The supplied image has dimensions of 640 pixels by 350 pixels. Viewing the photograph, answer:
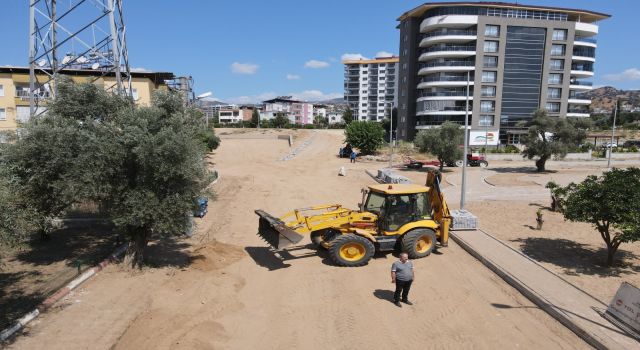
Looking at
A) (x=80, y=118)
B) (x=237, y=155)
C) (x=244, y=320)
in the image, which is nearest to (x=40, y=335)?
(x=244, y=320)

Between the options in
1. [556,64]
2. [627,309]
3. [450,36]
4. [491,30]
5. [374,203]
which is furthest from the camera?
[556,64]

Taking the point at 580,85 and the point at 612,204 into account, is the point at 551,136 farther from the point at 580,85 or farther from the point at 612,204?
the point at 580,85

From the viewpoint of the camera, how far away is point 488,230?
15.9 meters

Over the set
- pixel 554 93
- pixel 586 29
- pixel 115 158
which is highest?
pixel 586 29

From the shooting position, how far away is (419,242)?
12492 mm

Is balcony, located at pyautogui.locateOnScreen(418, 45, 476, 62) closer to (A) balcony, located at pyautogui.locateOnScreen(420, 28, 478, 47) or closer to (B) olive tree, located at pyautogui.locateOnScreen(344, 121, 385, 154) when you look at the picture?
(A) balcony, located at pyautogui.locateOnScreen(420, 28, 478, 47)

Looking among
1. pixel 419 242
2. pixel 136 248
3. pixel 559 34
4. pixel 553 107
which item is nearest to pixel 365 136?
pixel 419 242

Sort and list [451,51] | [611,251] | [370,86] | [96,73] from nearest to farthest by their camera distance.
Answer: [611,251], [96,73], [451,51], [370,86]

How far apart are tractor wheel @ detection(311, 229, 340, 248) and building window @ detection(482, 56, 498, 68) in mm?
57707

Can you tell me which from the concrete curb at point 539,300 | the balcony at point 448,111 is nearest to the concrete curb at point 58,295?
the concrete curb at point 539,300

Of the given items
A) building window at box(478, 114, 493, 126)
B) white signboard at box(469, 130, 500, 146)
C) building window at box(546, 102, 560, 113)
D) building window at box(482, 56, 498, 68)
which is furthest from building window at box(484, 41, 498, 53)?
building window at box(546, 102, 560, 113)

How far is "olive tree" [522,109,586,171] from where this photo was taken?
34062 mm

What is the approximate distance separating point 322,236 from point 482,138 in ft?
181

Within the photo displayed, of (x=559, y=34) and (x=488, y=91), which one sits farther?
(x=559, y=34)
